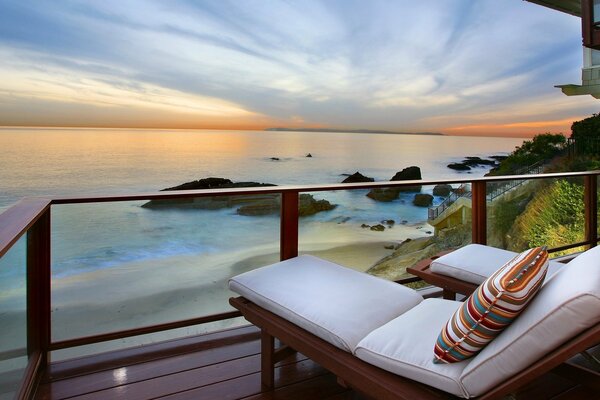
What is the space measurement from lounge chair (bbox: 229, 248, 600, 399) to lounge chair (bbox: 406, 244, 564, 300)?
55 cm

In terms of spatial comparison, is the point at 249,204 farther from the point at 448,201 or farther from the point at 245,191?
the point at 448,201

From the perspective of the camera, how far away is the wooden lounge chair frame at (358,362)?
122cm

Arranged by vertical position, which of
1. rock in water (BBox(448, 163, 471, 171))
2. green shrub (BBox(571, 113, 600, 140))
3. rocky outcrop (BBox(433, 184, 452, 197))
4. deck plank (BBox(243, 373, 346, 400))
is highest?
green shrub (BBox(571, 113, 600, 140))

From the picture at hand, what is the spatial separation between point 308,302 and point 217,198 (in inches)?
47.4

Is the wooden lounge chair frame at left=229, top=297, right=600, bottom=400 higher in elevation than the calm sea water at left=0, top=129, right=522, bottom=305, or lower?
lower

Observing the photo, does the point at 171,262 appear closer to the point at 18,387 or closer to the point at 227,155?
the point at 18,387

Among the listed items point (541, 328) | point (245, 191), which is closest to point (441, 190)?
point (245, 191)

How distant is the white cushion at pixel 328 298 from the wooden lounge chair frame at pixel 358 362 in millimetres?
39

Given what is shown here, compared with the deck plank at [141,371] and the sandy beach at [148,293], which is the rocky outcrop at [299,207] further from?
the deck plank at [141,371]

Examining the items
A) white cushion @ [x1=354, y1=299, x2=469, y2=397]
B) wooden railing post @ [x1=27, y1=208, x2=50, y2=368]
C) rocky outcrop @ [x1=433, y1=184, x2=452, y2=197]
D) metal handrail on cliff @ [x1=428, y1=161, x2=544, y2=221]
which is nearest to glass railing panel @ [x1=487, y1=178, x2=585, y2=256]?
metal handrail on cliff @ [x1=428, y1=161, x2=544, y2=221]

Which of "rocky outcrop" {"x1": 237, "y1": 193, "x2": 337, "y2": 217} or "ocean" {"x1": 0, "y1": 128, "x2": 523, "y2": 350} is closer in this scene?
"ocean" {"x1": 0, "y1": 128, "x2": 523, "y2": 350}

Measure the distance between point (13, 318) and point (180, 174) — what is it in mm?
10027

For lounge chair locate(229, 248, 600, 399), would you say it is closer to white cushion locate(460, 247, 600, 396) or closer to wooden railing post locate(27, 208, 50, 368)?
white cushion locate(460, 247, 600, 396)

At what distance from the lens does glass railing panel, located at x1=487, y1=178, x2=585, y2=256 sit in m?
4.12
